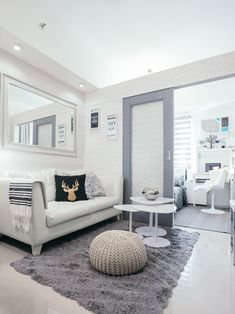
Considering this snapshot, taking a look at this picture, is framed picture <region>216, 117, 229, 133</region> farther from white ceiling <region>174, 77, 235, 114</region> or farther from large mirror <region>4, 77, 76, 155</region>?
large mirror <region>4, 77, 76, 155</region>

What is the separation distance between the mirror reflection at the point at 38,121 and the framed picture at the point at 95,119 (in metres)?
0.37

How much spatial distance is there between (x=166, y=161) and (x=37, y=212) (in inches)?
77.0

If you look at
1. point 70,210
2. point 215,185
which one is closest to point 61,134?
point 70,210

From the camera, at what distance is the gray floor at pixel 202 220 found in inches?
119

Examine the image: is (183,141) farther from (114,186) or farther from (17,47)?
(17,47)

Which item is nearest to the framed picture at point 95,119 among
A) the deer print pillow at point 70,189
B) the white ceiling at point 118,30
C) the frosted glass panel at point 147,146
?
the white ceiling at point 118,30

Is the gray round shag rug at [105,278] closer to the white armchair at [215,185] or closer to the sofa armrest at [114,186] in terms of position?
the sofa armrest at [114,186]

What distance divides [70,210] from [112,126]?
1.90 meters

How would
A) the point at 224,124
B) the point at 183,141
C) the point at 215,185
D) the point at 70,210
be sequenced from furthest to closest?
the point at 183,141 < the point at 224,124 < the point at 215,185 < the point at 70,210

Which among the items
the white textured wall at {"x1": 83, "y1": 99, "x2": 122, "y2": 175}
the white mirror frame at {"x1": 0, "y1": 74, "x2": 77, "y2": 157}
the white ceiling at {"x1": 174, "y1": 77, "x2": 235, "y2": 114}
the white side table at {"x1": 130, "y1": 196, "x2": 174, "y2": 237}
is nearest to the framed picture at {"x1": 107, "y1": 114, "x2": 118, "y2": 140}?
the white textured wall at {"x1": 83, "y1": 99, "x2": 122, "y2": 175}

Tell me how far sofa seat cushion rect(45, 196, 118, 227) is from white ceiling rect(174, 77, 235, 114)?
3197 mm

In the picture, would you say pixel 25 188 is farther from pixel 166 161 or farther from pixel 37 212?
pixel 166 161

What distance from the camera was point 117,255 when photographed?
5.23 feet

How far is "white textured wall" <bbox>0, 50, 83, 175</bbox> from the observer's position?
275 cm
